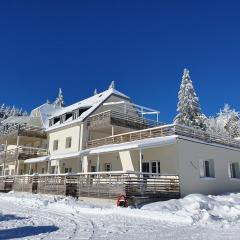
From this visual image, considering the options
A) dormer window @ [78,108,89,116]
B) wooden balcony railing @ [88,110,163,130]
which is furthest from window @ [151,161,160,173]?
dormer window @ [78,108,89,116]

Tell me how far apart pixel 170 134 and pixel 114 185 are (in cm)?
611

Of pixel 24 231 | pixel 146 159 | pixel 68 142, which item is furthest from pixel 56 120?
pixel 24 231

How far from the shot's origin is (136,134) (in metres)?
25.5

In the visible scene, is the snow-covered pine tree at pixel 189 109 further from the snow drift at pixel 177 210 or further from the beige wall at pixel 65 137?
the snow drift at pixel 177 210

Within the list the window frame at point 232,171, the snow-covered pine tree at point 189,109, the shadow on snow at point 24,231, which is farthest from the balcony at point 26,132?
the shadow on snow at point 24,231

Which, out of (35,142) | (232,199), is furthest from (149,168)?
(35,142)

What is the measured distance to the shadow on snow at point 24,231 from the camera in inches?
381

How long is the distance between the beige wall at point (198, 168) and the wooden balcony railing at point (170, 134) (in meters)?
0.65

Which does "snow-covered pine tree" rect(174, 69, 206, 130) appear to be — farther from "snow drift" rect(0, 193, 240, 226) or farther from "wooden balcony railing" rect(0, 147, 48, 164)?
"snow drift" rect(0, 193, 240, 226)

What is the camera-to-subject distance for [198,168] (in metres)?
22.8

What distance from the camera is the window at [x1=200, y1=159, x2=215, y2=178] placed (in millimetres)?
23755

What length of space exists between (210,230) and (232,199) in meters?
9.35

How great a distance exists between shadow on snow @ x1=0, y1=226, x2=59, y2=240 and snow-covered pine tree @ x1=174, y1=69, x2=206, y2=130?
1446 inches

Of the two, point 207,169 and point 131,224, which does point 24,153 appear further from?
point 131,224
